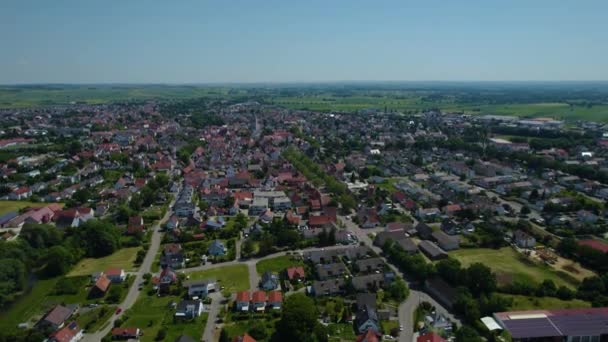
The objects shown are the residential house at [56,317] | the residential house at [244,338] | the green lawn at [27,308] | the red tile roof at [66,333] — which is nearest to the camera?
the residential house at [244,338]

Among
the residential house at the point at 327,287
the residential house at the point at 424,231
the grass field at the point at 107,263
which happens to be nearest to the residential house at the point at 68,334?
the grass field at the point at 107,263

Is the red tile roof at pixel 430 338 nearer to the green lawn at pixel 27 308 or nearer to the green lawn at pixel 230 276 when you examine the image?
the green lawn at pixel 230 276

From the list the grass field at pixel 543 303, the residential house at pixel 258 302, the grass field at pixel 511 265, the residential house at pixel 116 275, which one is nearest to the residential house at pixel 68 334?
the residential house at pixel 116 275

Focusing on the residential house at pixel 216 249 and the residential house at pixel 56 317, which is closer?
the residential house at pixel 56 317

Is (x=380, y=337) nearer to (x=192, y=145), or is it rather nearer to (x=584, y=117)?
(x=192, y=145)

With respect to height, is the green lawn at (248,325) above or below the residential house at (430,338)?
below

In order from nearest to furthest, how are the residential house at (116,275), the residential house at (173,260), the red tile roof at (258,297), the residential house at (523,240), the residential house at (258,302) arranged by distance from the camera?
the residential house at (258,302)
the red tile roof at (258,297)
the residential house at (116,275)
the residential house at (173,260)
the residential house at (523,240)

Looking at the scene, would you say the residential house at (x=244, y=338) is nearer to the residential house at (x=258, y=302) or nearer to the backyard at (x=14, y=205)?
the residential house at (x=258, y=302)

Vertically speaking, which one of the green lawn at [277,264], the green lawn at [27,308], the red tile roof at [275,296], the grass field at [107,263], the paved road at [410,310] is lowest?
the green lawn at [27,308]
